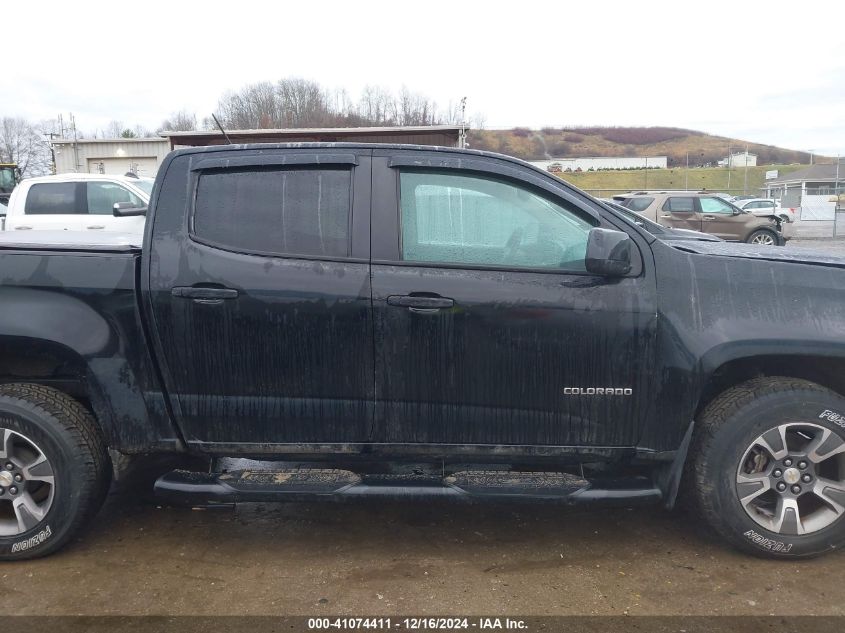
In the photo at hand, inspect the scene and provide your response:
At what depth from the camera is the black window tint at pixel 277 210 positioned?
124 inches


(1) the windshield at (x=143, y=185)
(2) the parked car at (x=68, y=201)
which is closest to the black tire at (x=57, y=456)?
(2) the parked car at (x=68, y=201)

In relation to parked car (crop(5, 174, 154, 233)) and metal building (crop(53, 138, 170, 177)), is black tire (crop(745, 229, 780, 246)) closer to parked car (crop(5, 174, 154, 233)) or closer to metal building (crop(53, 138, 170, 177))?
parked car (crop(5, 174, 154, 233))

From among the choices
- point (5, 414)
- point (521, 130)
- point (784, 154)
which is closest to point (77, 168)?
point (5, 414)

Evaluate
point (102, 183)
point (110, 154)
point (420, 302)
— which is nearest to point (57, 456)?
point (420, 302)

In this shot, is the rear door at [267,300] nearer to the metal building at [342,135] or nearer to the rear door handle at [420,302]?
the rear door handle at [420,302]

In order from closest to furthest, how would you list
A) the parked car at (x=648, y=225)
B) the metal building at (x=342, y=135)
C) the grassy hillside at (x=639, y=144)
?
1. the parked car at (x=648, y=225)
2. the metal building at (x=342, y=135)
3. the grassy hillside at (x=639, y=144)

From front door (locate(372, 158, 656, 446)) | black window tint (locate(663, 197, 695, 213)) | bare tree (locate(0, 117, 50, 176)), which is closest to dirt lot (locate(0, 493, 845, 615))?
front door (locate(372, 158, 656, 446))

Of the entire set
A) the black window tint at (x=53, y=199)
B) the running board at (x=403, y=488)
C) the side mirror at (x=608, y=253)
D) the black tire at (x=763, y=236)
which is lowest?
the running board at (x=403, y=488)

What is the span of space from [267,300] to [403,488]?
1.06m

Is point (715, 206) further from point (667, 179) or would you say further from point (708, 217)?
point (667, 179)

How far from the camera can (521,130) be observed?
311ft

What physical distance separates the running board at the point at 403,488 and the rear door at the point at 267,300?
19 centimetres

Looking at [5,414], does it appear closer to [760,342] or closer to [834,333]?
[760,342]

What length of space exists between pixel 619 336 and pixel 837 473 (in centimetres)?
126
